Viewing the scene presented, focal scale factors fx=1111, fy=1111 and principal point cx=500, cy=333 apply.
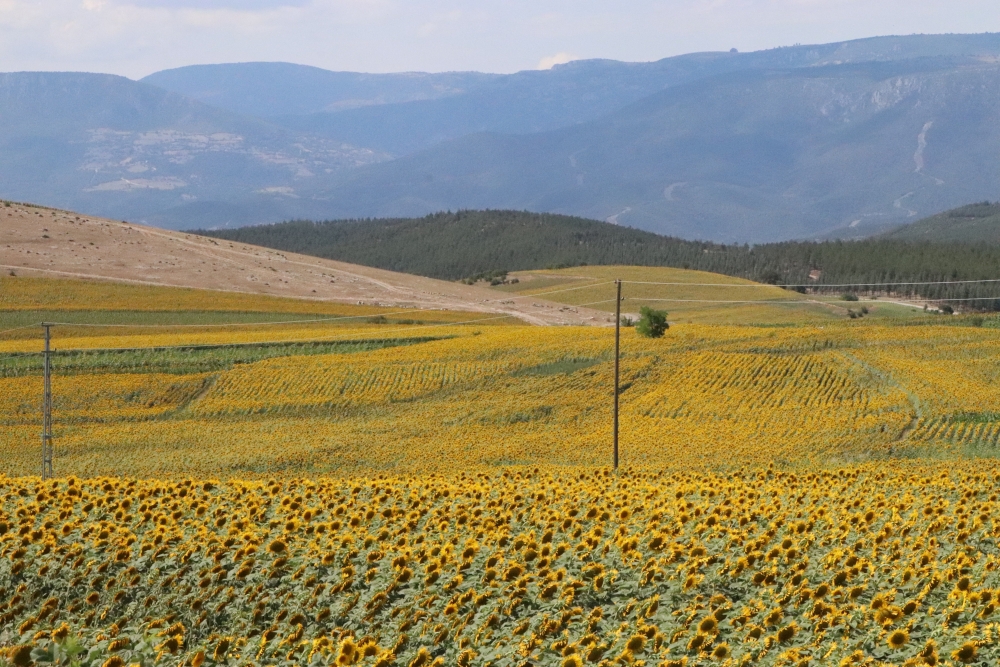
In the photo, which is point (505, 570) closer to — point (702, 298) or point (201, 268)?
point (201, 268)

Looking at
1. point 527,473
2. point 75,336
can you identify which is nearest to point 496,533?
point 527,473

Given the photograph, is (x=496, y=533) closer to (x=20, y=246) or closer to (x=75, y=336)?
(x=75, y=336)

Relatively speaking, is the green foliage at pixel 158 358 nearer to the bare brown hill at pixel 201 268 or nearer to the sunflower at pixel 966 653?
the bare brown hill at pixel 201 268

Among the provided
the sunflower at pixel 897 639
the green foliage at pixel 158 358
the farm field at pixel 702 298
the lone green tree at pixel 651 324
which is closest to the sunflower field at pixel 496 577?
the sunflower at pixel 897 639

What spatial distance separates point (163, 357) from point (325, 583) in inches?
1988

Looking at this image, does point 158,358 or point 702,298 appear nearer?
point 158,358

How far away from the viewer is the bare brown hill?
336 ft

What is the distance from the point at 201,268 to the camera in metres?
111

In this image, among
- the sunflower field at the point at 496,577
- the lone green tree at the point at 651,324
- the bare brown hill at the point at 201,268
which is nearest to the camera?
the sunflower field at the point at 496,577

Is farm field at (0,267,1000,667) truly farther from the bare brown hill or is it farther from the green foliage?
the bare brown hill

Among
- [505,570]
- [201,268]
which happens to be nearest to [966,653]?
[505,570]

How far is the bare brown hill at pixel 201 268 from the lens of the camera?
102500 mm

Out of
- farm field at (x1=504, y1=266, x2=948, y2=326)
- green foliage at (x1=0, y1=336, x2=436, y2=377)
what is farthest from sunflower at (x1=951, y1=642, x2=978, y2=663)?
farm field at (x1=504, y1=266, x2=948, y2=326)

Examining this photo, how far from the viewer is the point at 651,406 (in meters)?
48.1
